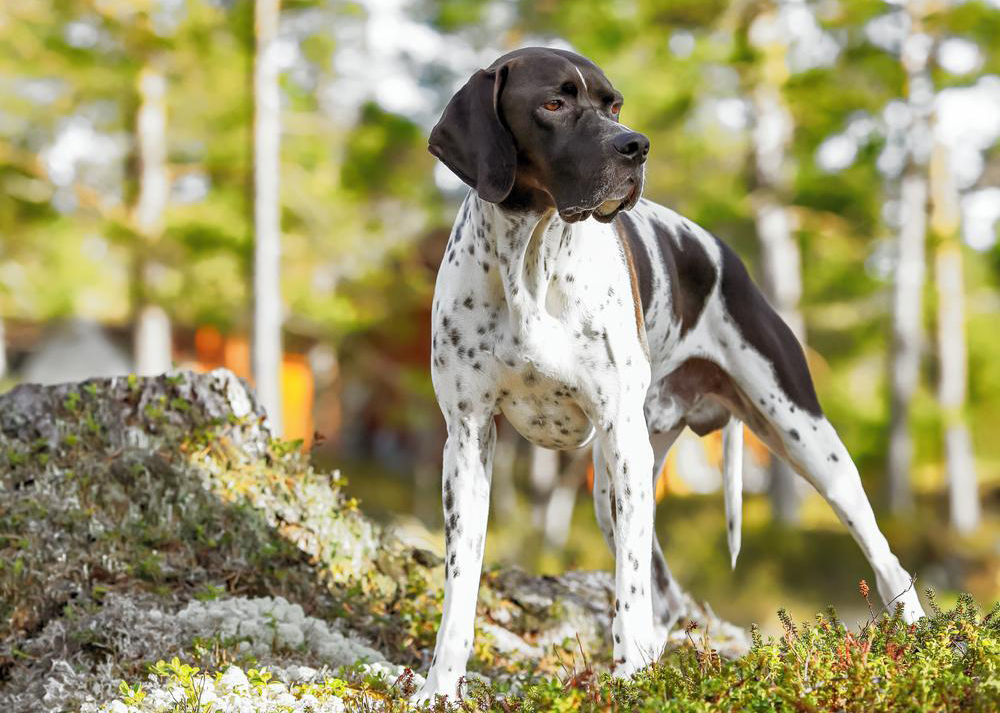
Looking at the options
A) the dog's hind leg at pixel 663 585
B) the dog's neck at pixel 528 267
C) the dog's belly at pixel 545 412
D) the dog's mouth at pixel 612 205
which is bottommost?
the dog's hind leg at pixel 663 585

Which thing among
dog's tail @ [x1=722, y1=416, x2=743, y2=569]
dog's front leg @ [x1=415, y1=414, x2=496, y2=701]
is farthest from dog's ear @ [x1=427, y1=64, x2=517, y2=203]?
dog's tail @ [x1=722, y1=416, x2=743, y2=569]

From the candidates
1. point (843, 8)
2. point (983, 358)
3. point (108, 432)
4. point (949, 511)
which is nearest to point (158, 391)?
point (108, 432)

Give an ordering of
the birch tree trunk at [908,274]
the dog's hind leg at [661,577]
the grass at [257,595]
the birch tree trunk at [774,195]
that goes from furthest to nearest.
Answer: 1. the birch tree trunk at [908,274]
2. the birch tree trunk at [774,195]
3. the dog's hind leg at [661,577]
4. the grass at [257,595]

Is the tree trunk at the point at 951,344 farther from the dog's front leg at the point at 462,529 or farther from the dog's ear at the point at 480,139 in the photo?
the dog's ear at the point at 480,139

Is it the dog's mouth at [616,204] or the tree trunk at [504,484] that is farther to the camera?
the tree trunk at [504,484]

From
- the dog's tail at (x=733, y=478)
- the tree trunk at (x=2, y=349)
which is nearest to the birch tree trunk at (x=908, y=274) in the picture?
the dog's tail at (x=733, y=478)

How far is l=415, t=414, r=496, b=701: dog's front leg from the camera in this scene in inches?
152

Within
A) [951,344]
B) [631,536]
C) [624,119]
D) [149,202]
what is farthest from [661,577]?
[951,344]

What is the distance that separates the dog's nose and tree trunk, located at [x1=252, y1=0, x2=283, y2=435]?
12836mm

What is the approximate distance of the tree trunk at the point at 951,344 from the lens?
59.0 ft

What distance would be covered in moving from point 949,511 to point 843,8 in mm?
8125

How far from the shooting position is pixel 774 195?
17.0m

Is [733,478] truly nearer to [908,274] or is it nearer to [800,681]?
[800,681]

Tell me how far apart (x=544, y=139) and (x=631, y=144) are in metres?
0.31
